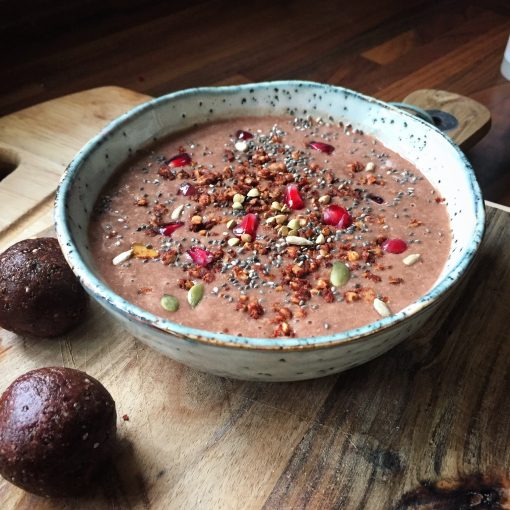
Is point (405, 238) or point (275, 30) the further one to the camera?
point (275, 30)

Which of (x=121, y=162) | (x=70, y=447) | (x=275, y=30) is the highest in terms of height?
(x=121, y=162)

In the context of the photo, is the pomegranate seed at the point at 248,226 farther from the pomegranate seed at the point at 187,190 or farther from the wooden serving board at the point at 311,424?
the wooden serving board at the point at 311,424

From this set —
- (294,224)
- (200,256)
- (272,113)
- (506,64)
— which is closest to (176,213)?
(200,256)

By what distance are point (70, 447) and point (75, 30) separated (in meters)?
2.58

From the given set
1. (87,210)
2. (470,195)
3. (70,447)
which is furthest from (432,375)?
(87,210)

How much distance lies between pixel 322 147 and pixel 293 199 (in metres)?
0.26

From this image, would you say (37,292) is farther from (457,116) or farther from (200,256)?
(457,116)

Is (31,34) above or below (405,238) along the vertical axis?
below

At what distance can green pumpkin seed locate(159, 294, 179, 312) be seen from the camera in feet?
4.33

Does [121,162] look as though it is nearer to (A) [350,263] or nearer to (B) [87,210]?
(B) [87,210]

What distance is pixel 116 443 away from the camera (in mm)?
1292

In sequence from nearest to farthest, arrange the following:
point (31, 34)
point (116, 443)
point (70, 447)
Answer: point (70, 447) < point (116, 443) < point (31, 34)

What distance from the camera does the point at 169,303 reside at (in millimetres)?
1327

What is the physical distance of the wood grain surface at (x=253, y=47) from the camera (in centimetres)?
290
